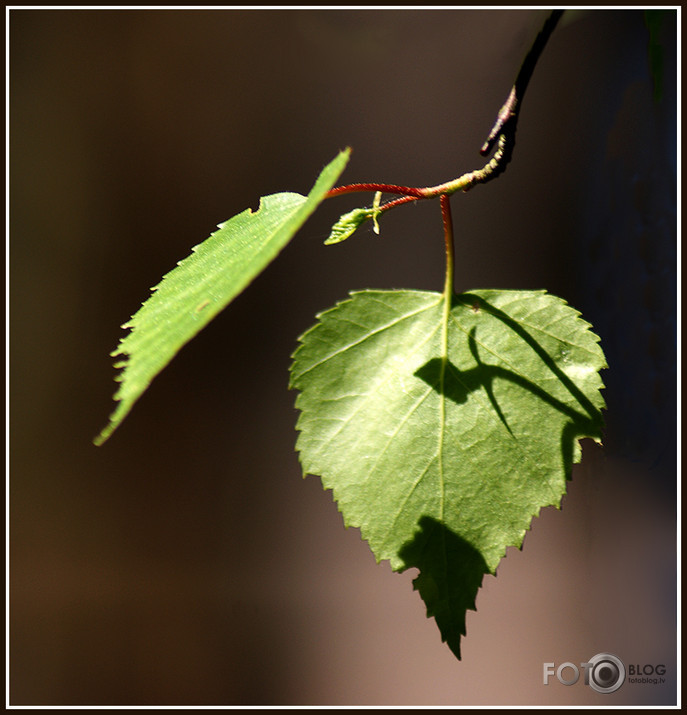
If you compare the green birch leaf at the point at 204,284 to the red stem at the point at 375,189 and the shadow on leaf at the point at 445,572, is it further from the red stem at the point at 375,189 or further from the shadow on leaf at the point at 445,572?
the shadow on leaf at the point at 445,572

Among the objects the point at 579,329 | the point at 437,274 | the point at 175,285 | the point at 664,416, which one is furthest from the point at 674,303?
the point at 175,285

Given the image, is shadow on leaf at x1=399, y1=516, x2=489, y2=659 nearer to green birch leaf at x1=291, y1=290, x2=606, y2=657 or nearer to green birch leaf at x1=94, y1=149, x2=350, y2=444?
green birch leaf at x1=291, y1=290, x2=606, y2=657

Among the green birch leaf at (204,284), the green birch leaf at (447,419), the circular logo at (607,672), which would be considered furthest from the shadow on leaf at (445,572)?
the circular logo at (607,672)

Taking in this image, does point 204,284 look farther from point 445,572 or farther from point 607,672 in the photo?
point 607,672

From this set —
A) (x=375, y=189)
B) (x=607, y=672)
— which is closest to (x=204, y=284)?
(x=375, y=189)

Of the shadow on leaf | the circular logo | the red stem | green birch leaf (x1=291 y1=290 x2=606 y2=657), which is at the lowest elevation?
the circular logo

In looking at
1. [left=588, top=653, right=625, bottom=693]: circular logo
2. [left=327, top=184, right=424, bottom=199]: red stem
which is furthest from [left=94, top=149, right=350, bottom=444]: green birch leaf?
[left=588, top=653, right=625, bottom=693]: circular logo

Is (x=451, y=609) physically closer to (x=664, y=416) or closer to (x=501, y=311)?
(x=501, y=311)
